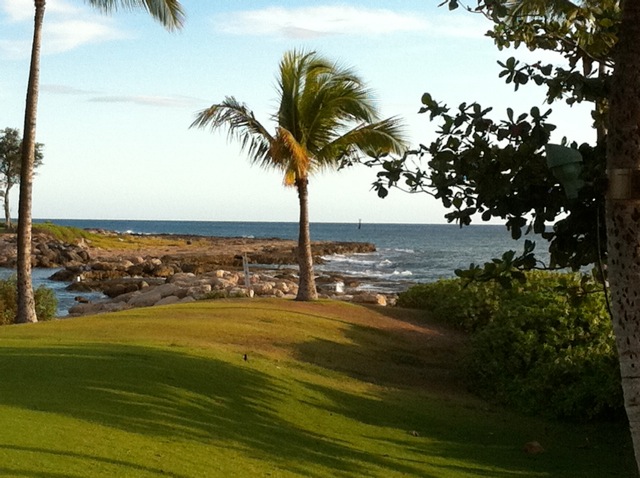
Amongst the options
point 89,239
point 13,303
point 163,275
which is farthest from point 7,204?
point 13,303

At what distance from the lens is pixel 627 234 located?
16.3 feet

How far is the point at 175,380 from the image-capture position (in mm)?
10281

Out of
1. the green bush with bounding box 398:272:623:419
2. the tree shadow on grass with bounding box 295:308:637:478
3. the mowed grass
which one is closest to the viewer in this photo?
the mowed grass

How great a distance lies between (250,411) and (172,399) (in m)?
0.88

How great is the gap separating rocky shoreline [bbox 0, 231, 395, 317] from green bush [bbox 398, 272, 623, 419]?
12213 millimetres

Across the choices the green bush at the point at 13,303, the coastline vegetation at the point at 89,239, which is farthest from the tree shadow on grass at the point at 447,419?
the coastline vegetation at the point at 89,239

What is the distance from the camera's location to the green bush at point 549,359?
472 inches

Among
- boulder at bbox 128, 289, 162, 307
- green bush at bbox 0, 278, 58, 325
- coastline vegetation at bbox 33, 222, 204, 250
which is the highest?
coastline vegetation at bbox 33, 222, 204, 250

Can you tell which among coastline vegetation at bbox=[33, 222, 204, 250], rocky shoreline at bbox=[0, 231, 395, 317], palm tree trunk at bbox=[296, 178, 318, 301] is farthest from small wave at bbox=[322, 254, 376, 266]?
palm tree trunk at bbox=[296, 178, 318, 301]

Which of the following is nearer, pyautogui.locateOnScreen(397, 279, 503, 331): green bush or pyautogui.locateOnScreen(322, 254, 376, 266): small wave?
pyautogui.locateOnScreen(397, 279, 503, 331): green bush

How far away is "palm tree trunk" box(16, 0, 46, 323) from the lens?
715 inches

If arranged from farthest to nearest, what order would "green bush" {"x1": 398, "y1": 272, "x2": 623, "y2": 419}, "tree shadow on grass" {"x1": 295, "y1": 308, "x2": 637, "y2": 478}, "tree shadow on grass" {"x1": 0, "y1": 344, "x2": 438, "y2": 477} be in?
"green bush" {"x1": 398, "y1": 272, "x2": 623, "y2": 419} < "tree shadow on grass" {"x1": 295, "y1": 308, "x2": 637, "y2": 478} < "tree shadow on grass" {"x1": 0, "y1": 344, "x2": 438, "y2": 477}

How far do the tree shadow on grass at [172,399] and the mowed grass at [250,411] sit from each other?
0.08ft

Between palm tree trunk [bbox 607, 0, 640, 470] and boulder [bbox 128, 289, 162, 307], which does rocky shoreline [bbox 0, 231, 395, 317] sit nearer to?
boulder [bbox 128, 289, 162, 307]
